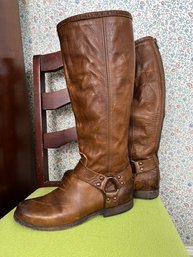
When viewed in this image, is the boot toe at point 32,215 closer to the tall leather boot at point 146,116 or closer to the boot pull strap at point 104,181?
the boot pull strap at point 104,181

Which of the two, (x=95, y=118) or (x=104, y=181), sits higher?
(x=95, y=118)

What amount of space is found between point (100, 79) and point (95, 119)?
9 centimetres

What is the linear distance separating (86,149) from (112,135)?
7cm

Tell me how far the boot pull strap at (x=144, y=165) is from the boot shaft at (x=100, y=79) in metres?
0.12

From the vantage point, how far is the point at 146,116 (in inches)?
30.9

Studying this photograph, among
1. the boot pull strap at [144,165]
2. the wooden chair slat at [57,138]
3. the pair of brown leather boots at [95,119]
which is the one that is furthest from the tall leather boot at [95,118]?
the wooden chair slat at [57,138]

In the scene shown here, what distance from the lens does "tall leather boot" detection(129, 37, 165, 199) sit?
77cm

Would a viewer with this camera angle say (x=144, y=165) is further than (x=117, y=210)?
Yes

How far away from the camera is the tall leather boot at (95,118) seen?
595 millimetres

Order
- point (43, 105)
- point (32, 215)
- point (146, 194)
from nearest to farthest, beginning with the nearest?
point (32, 215) → point (146, 194) → point (43, 105)

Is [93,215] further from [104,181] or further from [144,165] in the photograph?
[144,165]

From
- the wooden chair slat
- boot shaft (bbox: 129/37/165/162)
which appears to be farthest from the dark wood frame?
boot shaft (bbox: 129/37/165/162)

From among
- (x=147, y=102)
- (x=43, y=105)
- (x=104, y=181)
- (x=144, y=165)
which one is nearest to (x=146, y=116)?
(x=147, y=102)

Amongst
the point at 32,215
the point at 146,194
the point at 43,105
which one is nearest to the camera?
the point at 32,215
